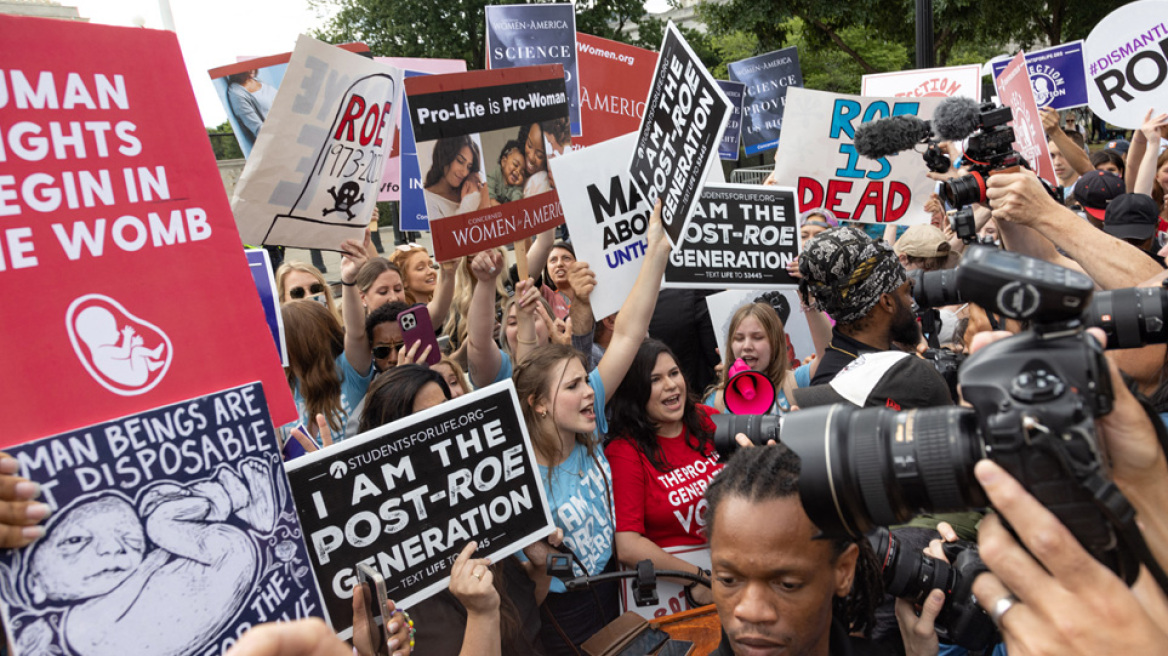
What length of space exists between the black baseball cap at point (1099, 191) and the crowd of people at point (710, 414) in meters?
0.01

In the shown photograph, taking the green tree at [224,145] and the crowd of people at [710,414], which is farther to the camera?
the green tree at [224,145]

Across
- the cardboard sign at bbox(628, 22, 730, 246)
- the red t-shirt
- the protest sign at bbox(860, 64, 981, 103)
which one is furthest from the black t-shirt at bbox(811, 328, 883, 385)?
the protest sign at bbox(860, 64, 981, 103)

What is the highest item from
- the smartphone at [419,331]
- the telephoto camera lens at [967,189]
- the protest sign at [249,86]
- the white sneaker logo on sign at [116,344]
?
the protest sign at [249,86]

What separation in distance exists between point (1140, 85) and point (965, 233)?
3917 mm

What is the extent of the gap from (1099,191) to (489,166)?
12.9 ft

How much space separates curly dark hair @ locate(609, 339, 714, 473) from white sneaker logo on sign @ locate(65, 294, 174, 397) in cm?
205

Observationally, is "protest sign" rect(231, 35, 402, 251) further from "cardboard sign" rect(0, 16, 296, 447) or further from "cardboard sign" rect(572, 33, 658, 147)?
"cardboard sign" rect(572, 33, 658, 147)

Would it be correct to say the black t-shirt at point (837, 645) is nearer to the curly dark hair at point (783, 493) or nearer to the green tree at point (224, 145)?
the curly dark hair at point (783, 493)

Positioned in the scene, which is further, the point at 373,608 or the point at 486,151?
the point at 486,151

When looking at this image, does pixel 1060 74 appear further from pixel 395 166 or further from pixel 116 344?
pixel 116 344

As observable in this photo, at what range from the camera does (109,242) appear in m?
2.01

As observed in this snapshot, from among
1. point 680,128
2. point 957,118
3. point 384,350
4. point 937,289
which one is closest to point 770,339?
point 680,128

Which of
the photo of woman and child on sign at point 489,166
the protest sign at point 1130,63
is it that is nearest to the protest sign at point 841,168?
the protest sign at point 1130,63

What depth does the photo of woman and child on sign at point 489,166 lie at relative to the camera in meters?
4.21
